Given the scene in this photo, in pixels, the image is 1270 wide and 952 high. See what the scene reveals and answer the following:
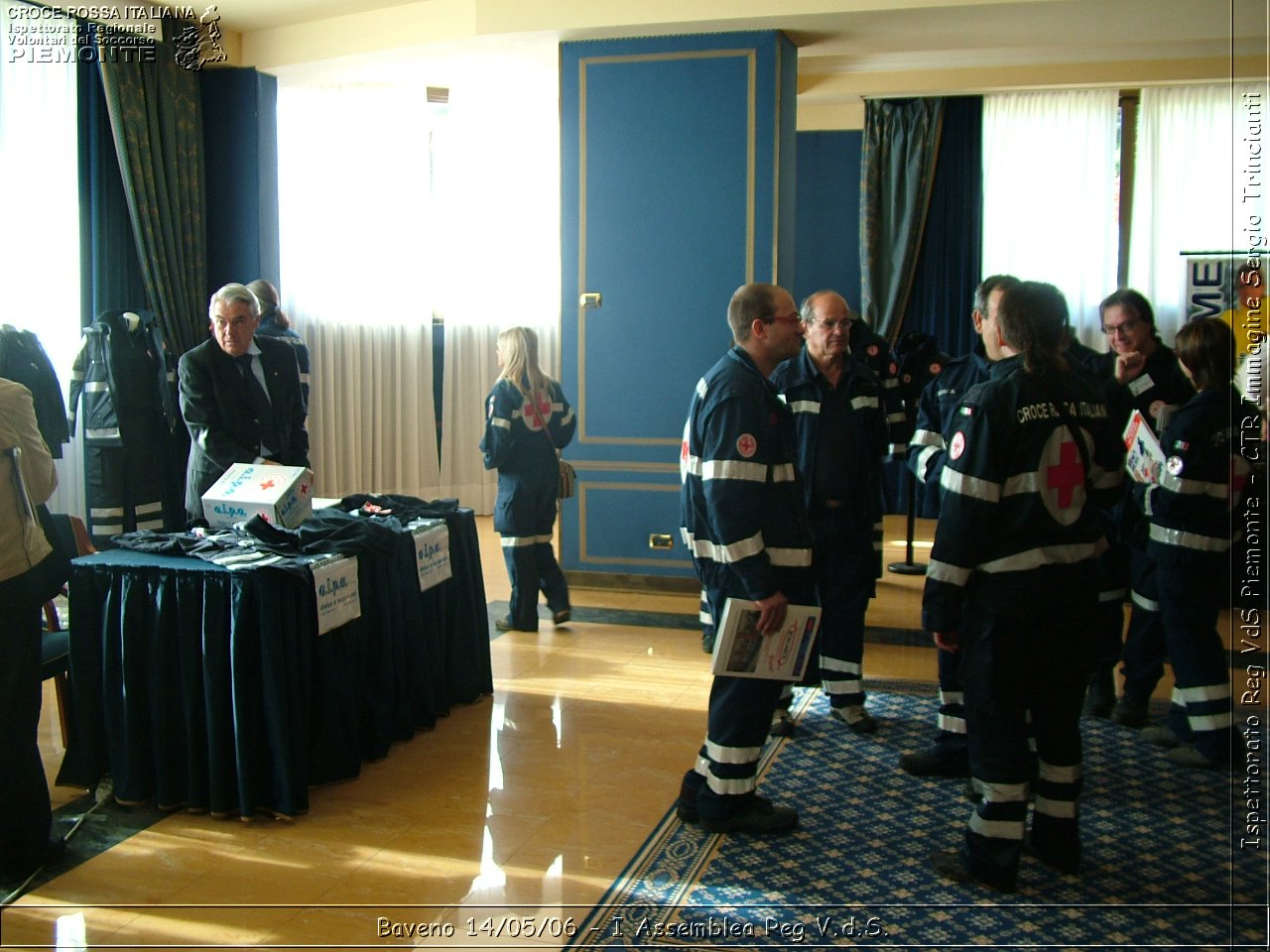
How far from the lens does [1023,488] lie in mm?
2709

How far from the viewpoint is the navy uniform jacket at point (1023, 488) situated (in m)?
2.70

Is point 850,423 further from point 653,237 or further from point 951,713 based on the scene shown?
point 653,237

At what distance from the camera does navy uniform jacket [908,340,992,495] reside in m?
4.00

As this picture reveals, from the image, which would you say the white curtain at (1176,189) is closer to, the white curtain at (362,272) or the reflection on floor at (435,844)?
the reflection on floor at (435,844)

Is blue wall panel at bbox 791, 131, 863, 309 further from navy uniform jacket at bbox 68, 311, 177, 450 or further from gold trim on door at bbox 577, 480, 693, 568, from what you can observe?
navy uniform jacket at bbox 68, 311, 177, 450

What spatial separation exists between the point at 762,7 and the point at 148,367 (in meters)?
3.92

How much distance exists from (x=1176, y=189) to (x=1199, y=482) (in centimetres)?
615


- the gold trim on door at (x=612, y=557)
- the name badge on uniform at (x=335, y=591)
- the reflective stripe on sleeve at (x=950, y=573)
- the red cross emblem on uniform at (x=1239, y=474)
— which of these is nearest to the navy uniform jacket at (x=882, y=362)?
the gold trim on door at (x=612, y=557)

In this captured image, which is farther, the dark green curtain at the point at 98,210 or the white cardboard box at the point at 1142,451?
the dark green curtain at the point at 98,210

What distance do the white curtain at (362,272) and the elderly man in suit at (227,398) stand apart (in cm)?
408

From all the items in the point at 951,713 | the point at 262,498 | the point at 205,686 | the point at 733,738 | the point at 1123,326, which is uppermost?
the point at 1123,326

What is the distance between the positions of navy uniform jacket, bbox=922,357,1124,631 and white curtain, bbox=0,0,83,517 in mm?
5336

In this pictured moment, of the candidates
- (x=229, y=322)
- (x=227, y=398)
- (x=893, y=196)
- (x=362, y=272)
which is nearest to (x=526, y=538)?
(x=227, y=398)

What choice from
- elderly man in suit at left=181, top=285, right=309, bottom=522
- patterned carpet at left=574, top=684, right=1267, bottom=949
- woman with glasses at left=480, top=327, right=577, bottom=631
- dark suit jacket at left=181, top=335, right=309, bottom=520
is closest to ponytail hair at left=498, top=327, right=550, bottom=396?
woman with glasses at left=480, top=327, right=577, bottom=631
